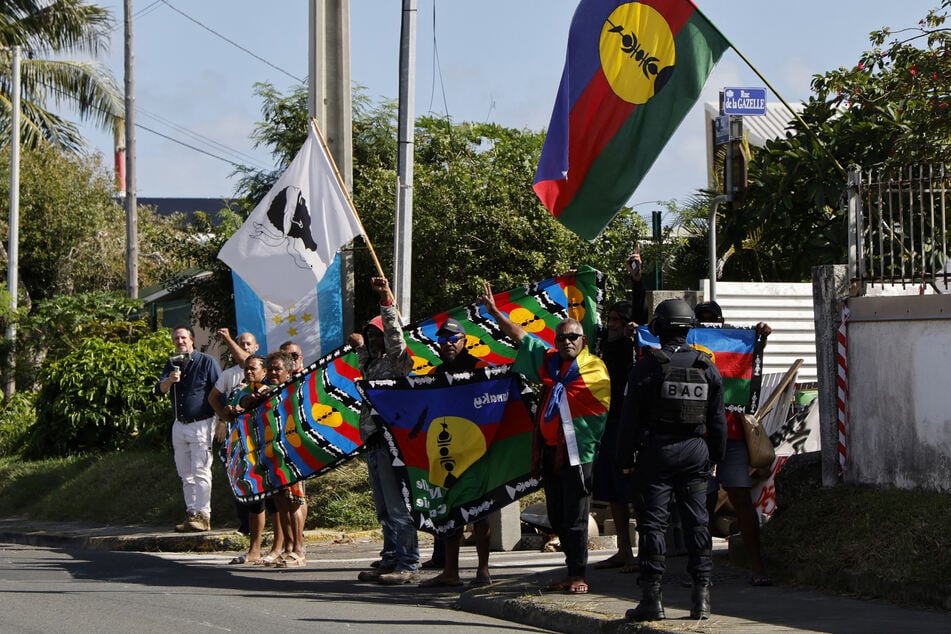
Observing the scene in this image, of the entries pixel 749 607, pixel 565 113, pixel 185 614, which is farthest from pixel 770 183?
pixel 185 614

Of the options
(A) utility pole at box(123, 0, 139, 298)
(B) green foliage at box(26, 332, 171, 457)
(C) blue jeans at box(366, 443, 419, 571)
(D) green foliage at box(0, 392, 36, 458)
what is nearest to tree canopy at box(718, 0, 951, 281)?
(C) blue jeans at box(366, 443, 419, 571)

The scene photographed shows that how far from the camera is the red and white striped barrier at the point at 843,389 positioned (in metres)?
9.82

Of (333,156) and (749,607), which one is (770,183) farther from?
(749,607)

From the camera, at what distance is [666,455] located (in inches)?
303

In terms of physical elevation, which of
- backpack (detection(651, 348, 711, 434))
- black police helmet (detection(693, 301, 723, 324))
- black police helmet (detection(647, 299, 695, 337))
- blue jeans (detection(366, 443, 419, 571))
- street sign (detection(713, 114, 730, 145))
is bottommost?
blue jeans (detection(366, 443, 419, 571))

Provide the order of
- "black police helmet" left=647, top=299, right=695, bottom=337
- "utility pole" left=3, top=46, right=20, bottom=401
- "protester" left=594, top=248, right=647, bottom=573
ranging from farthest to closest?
"utility pole" left=3, top=46, right=20, bottom=401
"protester" left=594, top=248, right=647, bottom=573
"black police helmet" left=647, top=299, right=695, bottom=337

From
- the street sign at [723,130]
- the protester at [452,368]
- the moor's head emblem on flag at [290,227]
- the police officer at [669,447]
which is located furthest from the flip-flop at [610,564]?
the street sign at [723,130]

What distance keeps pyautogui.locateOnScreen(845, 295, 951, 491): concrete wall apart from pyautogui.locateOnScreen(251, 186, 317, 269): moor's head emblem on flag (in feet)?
17.6

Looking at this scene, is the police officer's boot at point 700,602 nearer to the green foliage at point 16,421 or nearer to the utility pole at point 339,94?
the utility pole at point 339,94

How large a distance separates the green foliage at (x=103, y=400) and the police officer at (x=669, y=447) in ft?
38.9

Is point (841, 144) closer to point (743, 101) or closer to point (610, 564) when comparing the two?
point (743, 101)

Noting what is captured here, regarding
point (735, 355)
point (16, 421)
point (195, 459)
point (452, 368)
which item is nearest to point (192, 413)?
point (195, 459)

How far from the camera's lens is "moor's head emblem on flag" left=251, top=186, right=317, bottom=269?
12875mm

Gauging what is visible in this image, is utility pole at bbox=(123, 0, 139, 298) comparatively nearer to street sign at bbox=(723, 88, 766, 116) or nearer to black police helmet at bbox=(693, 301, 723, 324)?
street sign at bbox=(723, 88, 766, 116)
